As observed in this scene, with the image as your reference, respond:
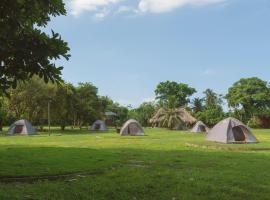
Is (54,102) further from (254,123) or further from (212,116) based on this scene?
(254,123)

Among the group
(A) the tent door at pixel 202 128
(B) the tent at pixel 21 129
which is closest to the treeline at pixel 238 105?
(A) the tent door at pixel 202 128

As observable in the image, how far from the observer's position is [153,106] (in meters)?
95.4

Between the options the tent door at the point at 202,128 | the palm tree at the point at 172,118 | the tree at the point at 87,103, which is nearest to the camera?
the tent door at the point at 202,128

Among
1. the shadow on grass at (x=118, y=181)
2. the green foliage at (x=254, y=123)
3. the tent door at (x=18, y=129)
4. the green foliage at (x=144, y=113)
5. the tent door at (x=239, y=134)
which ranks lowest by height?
the shadow on grass at (x=118, y=181)

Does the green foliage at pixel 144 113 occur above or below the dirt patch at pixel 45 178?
above

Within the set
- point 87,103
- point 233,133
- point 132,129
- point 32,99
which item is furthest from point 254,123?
point 233,133

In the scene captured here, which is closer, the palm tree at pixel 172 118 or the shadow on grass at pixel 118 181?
the shadow on grass at pixel 118 181

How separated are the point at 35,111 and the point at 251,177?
45887 mm

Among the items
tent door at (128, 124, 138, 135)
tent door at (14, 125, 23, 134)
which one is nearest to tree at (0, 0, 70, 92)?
tent door at (128, 124, 138, 135)

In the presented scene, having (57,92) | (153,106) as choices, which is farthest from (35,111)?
(153,106)

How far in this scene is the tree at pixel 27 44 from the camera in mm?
8070

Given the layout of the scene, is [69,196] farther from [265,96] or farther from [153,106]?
[153,106]

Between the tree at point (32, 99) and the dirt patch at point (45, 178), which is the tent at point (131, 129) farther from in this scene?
the dirt patch at point (45, 178)

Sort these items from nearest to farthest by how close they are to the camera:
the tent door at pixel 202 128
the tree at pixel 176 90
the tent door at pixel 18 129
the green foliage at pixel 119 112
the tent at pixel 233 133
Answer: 1. the tent at pixel 233 133
2. the tent door at pixel 18 129
3. the tent door at pixel 202 128
4. the green foliage at pixel 119 112
5. the tree at pixel 176 90
